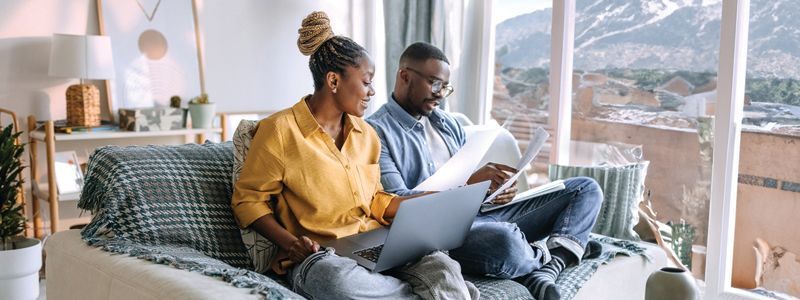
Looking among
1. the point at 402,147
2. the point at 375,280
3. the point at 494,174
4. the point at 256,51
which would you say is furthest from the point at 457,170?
the point at 256,51

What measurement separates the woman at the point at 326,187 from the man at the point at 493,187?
0.23m

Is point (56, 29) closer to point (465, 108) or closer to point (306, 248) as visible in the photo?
point (465, 108)

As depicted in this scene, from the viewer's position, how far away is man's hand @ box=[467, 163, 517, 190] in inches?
89.6

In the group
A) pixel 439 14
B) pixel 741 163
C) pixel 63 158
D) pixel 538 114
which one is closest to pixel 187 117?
pixel 63 158

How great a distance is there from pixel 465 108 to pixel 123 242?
2.79m

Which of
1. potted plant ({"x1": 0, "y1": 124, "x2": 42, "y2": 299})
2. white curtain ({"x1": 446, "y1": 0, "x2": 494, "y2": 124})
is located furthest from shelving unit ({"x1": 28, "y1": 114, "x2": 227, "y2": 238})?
white curtain ({"x1": 446, "y1": 0, "x2": 494, "y2": 124})

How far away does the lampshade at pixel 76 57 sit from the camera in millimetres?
3561

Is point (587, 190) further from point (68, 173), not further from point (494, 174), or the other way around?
point (68, 173)

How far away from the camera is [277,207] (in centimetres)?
203

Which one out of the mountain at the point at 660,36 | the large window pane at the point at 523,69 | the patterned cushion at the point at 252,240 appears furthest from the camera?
the large window pane at the point at 523,69

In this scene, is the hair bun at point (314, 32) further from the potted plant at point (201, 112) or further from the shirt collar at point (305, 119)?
the potted plant at point (201, 112)

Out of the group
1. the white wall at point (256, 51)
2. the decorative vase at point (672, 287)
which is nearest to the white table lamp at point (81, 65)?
the white wall at point (256, 51)

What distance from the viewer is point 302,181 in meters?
1.99

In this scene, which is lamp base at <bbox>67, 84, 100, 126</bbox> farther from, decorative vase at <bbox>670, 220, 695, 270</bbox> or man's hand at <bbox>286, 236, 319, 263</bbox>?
decorative vase at <bbox>670, 220, 695, 270</bbox>
